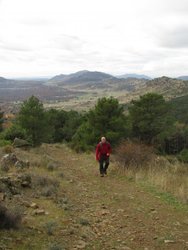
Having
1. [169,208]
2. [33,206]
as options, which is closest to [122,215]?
[169,208]

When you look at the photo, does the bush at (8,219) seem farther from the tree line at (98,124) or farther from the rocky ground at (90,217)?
the tree line at (98,124)

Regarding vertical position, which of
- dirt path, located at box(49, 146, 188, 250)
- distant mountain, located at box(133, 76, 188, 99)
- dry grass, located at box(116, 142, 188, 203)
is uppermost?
distant mountain, located at box(133, 76, 188, 99)

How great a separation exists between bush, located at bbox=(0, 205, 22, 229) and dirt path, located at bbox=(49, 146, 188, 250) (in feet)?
3.06

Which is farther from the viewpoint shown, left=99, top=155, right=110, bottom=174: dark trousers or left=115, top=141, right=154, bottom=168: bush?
left=115, top=141, right=154, bottom=168: bush

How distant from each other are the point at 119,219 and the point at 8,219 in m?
2.82

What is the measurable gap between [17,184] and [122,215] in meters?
2.98

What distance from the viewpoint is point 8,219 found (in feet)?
20.3

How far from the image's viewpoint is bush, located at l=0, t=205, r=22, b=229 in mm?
6109

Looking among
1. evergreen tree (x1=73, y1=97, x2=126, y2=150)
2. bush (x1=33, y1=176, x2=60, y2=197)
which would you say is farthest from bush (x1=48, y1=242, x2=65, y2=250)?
evergreen tree (x1=73, y1=97, x2=126, y2=150)

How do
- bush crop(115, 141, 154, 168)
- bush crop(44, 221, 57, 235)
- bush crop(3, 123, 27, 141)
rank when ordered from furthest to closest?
bush crop(3, 123, 27, 141), bush crop(115, 141, 154, 168), bush crop(44, 221, 57, 235)

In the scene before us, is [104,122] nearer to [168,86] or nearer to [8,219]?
[8,219]

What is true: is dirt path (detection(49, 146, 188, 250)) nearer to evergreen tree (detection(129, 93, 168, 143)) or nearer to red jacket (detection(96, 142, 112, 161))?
red jacket (detection(96, 142, 112, 161))

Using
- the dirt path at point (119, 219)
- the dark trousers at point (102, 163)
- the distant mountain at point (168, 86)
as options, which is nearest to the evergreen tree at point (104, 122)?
the dark trousers at point (102, 163)

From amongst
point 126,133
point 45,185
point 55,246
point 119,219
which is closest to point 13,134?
point 126,133
